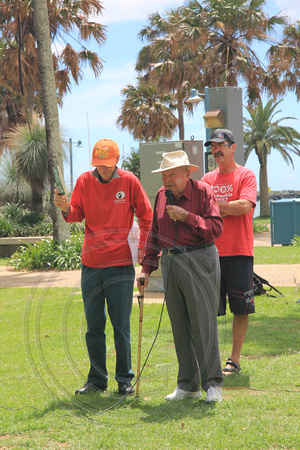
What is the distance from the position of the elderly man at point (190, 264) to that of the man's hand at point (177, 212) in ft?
0.24

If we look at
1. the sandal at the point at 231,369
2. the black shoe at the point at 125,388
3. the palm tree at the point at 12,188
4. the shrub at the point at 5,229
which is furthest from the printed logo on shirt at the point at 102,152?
the palm tree at the point at 12,188

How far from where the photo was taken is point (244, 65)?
23.5 metres

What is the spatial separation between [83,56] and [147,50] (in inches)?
399

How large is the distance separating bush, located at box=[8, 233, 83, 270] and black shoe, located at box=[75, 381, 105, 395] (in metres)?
8.71

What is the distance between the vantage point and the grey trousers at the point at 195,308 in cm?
394

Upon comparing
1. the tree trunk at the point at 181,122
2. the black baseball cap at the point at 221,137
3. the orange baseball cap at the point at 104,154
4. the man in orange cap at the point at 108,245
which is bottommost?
the man in orange cap at the point at 108,245

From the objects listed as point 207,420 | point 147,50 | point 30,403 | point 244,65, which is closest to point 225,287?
point 207,420

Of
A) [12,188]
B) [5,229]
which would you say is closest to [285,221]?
[5,229]

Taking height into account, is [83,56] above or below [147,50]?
below

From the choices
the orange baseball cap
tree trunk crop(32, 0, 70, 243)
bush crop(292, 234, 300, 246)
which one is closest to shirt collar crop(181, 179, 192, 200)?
the orange baseball cap

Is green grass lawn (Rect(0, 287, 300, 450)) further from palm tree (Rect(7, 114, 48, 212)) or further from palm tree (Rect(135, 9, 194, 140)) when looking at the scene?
palm tree (Rect(135, 9, 194, 140))

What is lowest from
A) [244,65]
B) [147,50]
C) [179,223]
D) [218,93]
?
[179,223]

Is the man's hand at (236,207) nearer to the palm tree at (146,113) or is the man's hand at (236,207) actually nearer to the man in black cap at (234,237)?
the man in black cap at (234,237)

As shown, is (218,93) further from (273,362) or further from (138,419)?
(138,419)
